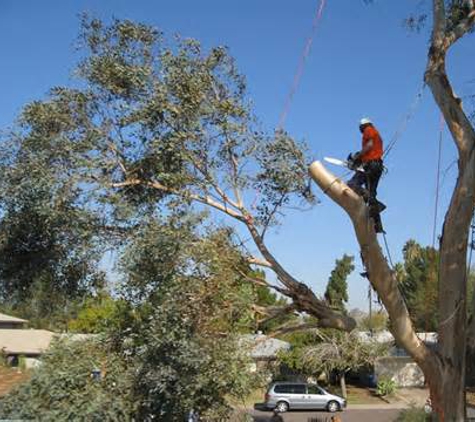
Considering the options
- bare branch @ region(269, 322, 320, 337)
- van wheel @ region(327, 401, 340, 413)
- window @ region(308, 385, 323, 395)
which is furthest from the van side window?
bare branch @ region(269, 322, 320, 337)

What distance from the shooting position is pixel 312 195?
1434cm

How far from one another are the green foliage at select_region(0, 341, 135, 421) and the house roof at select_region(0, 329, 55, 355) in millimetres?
35891

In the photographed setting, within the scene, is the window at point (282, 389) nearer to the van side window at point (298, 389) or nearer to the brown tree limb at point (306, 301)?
the van side window at point (298, 389)

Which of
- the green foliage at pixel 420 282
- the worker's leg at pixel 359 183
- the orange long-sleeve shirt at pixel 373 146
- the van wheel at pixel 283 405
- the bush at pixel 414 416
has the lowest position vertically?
the bush at pixel 414 416

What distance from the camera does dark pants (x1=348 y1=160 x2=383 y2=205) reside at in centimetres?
868

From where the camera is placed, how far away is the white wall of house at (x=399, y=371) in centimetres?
4650

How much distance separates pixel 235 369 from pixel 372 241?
402cm

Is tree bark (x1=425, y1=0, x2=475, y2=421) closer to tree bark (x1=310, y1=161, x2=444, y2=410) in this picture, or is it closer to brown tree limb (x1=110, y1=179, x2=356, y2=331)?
tree bark (x1=310, y1=161, x2=444, y2=410)

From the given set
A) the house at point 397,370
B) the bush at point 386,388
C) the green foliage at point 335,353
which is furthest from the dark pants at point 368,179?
the house at point 397,370

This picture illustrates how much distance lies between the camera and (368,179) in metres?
8.73

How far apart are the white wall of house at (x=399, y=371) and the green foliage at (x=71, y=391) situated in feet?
121

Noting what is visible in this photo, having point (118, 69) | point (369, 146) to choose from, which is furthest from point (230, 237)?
point (369, 146)

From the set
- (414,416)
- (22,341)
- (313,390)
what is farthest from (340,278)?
(414,416)

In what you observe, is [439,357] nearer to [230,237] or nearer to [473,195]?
[473,195]
